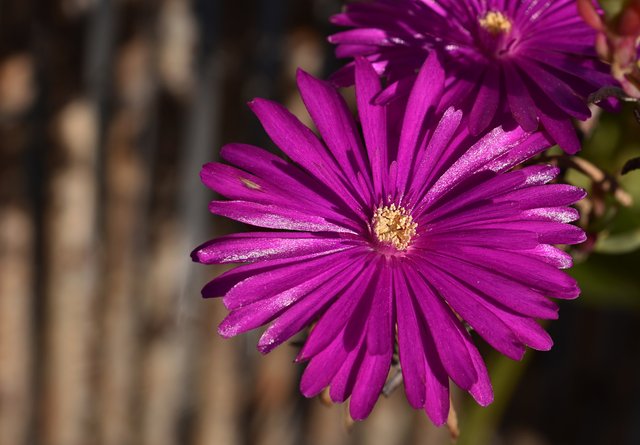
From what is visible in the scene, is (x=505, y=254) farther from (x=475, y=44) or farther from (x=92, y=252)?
(x=92, y=252)

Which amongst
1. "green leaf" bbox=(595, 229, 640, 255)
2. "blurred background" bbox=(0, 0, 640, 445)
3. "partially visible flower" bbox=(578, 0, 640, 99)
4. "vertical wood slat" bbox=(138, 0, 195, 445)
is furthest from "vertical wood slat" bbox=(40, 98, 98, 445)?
"partially visible flower" bbox=(578, 0, 640, 99)

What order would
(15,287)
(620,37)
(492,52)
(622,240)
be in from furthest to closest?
1. (15,287)
2. (622,240)
3. (492,52)
4. (620,37)

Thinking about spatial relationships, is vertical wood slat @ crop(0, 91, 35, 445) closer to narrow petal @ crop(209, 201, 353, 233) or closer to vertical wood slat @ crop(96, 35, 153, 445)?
vertical wood slat @ crop(96, 35, 153, 445)

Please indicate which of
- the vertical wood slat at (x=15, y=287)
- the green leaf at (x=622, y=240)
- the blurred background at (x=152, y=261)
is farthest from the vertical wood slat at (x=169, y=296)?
the green leaf at (x=622, y=240)

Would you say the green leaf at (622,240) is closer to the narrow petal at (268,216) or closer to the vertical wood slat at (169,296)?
the narrow petal at (268,216)

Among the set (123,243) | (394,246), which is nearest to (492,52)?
(394,246)

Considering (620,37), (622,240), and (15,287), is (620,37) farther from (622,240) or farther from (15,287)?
(15,287)
